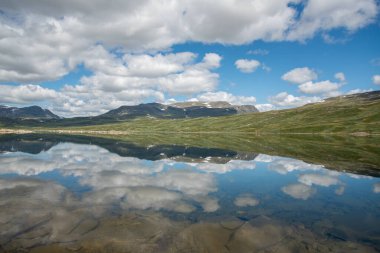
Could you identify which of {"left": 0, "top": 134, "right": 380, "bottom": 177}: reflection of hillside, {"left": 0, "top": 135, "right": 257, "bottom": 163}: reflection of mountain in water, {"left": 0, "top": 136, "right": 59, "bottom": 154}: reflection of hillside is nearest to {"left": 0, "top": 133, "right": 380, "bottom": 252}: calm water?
{"left": 0, "top": 134, "right": 380, "bottom": 177}: reflection of hillside

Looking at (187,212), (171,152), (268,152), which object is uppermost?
(187,212)

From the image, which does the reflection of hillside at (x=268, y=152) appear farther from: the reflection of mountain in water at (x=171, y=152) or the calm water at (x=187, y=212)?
the calm water at (x=187, y=212)

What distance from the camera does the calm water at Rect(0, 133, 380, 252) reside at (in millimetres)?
20094

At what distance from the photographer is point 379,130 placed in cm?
19400

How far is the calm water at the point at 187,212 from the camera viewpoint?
20094mm

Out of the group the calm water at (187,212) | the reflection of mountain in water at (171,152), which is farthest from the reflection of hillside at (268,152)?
the calm water at (187,212)

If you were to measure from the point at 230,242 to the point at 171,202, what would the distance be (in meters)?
10.9

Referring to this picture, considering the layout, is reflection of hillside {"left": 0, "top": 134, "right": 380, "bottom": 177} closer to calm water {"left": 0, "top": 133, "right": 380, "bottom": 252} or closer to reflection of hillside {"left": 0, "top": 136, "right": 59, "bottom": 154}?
reflection of hillside {"left": 0, "top": 136, "right": 59, "bottom": 154}

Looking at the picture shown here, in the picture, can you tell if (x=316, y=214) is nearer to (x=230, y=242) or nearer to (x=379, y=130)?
(x=230, y=242)

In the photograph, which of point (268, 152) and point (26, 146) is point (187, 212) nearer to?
point (268, 152)

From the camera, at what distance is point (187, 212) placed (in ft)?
88.6

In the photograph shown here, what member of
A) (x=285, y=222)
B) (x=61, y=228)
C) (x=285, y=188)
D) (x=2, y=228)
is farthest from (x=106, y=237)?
(x=285, y=188)

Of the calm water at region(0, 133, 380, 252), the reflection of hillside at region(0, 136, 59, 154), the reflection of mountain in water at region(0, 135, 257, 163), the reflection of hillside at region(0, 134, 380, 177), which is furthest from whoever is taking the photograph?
the reflection of hillside at region(0, 136, 59, 154)

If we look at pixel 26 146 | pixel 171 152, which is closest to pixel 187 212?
pixel 171 152
